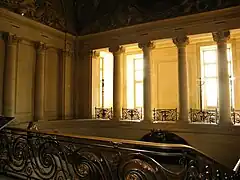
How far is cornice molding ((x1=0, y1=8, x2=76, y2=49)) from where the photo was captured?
321 inches

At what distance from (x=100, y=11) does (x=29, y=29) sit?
3.37 meters

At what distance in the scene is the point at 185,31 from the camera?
904 centimetres

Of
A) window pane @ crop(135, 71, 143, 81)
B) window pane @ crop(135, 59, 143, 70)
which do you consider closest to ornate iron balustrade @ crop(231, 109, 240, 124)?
window pane @ crop(135, 71, 143, 81)

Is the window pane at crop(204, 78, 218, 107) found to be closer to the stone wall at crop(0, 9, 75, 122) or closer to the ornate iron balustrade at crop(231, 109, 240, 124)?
the ornate iron balustrade at crop(231, 109, 240, 124)

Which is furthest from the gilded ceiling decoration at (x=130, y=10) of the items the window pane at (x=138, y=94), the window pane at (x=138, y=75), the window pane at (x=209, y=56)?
the window pane at (x=138, y=94)

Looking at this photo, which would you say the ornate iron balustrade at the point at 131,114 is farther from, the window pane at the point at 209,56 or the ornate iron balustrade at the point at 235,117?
the window pane at the point at 209,56

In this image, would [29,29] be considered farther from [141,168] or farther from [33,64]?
[141,168]

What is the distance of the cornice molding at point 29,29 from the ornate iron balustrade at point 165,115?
17.4ft

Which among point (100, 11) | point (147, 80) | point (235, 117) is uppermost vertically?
point (100, 11)

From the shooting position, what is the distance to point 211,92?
10945mm

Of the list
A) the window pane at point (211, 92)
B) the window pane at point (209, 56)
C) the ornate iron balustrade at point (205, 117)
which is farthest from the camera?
the window pane at point (209, 56)

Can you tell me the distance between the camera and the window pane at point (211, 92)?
10867 mm

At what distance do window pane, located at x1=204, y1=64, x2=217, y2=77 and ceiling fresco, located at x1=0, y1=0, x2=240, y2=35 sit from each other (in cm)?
332

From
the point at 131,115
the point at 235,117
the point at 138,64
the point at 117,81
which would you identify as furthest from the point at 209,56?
the point at 131,115
